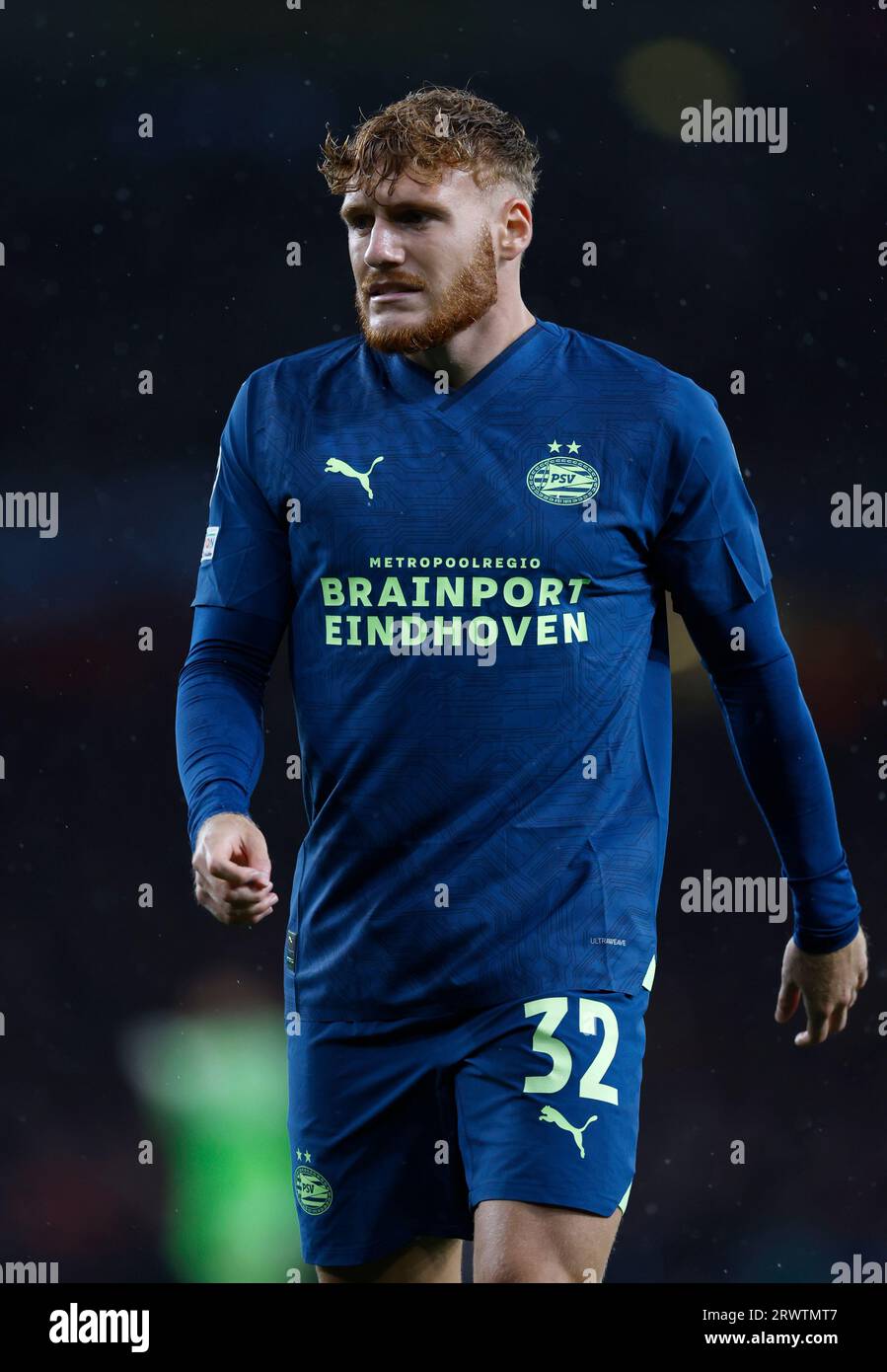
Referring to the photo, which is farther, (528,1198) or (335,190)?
(335,190)

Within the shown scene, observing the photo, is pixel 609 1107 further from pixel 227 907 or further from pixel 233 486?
pixel 233 486

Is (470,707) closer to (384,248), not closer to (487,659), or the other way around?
(487,659)

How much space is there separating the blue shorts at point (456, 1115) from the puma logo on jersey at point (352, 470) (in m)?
0.84

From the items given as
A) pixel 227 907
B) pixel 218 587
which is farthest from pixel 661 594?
pixel 227 907

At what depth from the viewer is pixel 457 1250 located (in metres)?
3.40

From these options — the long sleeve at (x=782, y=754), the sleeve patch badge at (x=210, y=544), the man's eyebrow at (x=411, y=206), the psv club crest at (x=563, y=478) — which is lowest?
the long sleeve at (x=782, y=754)

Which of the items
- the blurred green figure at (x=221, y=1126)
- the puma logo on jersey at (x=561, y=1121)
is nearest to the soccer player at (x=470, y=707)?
the puma logo on jersey at (x=561, y=1121)

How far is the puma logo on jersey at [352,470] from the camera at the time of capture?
3340 millimetres

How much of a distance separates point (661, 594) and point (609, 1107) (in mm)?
874

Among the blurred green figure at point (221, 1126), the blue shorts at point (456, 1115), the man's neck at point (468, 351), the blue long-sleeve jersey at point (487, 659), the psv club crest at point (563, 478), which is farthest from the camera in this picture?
the blurred green figure at point (221, 1126)

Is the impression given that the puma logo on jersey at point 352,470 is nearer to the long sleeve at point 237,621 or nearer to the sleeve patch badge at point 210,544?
the long sleeve at point 237,621

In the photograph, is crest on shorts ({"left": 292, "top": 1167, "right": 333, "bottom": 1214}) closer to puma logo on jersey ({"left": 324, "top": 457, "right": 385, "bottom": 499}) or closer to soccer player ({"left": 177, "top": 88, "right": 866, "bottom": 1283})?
soccer player ({"left": 177, "top": 88, "right": 866, "bottom": 1283})

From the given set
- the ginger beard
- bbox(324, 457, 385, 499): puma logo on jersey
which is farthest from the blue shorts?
the ginger beard

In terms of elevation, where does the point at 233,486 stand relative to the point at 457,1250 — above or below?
above
